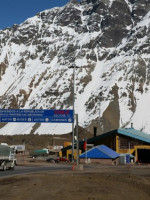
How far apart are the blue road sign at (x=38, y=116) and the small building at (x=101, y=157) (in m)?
15.4

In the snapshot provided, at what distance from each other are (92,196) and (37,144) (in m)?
139

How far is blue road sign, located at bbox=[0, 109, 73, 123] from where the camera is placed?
2205 inches

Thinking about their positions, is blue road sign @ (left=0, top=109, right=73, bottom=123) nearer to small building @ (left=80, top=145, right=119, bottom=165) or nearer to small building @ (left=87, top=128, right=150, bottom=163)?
small building @ (left=80, top=145, right=119, bottom=165)

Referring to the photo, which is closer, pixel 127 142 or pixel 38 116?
pixel 38 116

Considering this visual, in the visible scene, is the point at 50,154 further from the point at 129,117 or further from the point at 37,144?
the point at 129,117

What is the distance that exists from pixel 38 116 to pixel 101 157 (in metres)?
19.4

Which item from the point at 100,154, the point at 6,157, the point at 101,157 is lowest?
the point at 6,157

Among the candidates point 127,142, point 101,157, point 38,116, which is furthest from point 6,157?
point 127,142

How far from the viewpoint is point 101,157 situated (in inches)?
2800

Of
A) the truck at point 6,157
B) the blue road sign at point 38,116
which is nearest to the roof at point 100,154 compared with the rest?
the blue road sign at point 38,116

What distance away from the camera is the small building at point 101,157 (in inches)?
2756

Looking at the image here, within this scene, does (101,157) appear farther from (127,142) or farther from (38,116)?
(38,116)

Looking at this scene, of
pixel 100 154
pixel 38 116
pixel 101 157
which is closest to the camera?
pixel 38 116

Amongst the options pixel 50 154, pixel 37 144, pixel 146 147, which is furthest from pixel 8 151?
pixel 37 144
